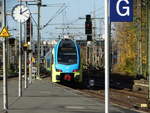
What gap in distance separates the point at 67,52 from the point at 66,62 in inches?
29.1

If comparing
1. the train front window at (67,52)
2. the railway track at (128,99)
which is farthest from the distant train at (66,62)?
the railway track at (128,99)

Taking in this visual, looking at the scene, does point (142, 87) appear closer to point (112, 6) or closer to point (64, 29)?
point (112, 6)

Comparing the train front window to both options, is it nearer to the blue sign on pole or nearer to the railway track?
the railway track

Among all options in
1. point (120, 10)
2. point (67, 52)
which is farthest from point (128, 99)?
point (120, 10)

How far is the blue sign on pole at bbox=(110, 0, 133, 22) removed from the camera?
30.3 ft

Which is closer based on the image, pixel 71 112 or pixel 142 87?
pixel 71 112

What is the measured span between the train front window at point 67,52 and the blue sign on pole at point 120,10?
26501 millimetres

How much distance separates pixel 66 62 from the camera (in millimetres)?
35938

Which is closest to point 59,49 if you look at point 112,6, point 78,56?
point 78,56

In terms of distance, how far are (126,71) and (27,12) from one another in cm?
5088

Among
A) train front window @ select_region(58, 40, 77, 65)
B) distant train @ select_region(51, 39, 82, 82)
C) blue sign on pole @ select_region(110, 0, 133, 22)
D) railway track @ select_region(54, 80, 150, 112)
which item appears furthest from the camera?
train front window @ select_region(58, 40, 77, 65)

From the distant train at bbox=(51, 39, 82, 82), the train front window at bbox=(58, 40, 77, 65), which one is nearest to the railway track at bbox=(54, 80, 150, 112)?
the distant train at bbox=(51, 39, 82, 82)

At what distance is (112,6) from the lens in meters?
9.27

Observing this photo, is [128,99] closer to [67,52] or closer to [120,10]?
[67,52]
